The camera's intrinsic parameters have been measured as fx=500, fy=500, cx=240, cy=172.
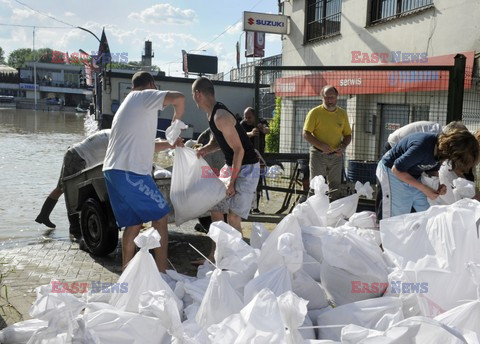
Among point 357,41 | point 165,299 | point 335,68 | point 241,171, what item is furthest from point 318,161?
point 357,41

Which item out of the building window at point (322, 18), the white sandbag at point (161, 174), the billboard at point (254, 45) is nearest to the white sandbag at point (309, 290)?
the white sandbag at point (161, 174)

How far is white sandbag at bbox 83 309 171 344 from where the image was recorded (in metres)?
2.52

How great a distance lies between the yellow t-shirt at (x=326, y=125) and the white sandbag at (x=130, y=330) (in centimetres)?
400

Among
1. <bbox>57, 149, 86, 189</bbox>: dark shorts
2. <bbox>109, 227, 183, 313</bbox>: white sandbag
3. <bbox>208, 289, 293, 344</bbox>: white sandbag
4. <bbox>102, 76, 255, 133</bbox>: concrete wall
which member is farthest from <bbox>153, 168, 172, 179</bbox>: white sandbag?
<bbox>102, 76, 255, 133</bbox>: concrete wall

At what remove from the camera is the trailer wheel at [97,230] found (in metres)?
4.98

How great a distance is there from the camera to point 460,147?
3.46 m

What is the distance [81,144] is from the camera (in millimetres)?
5660

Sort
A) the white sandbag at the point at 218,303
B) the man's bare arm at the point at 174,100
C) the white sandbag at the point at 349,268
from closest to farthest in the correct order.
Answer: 1. the white sandbag at the point at 218,303
2. the white sandbag at the point at 349,268
3. the man's bare arm at the point at 174,100

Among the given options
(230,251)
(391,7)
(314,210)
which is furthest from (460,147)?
(391,7)

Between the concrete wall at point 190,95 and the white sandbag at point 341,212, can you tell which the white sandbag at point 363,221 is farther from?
the concrete wall at point 190,95

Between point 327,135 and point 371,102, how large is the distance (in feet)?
9.89

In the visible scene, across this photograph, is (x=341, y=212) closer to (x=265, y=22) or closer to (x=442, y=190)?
(x=442, y=190)

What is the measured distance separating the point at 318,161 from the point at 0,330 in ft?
13.1

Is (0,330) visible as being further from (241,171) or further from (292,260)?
(241,171)
